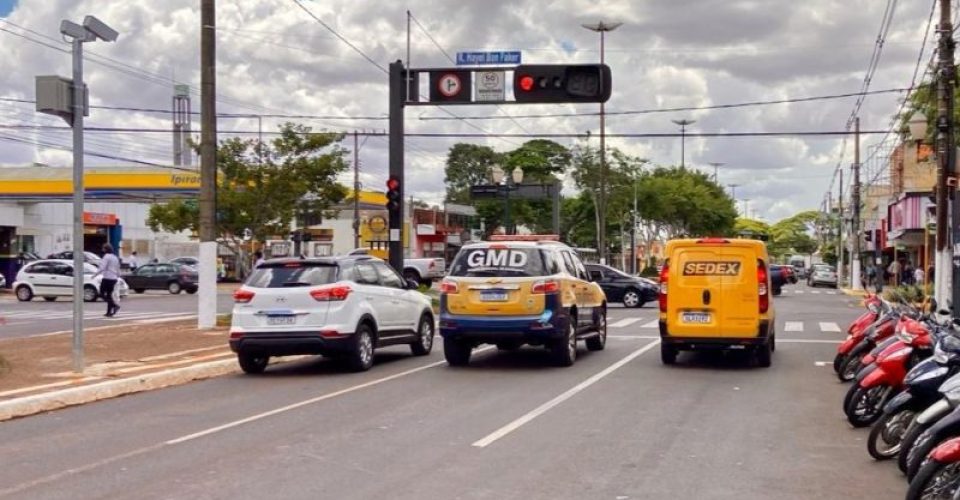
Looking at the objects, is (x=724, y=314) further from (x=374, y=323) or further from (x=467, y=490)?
(x=467, y=490)

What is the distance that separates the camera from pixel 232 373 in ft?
50.4

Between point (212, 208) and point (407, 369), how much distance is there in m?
7.64

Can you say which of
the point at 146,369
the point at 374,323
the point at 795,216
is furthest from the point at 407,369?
the point at 795,216

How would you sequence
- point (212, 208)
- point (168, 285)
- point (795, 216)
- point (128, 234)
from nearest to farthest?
point (212, 208) → point (168, 285) → point (128, 234) → point (795, 216)

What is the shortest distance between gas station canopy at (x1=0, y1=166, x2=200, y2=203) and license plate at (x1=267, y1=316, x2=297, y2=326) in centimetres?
4852

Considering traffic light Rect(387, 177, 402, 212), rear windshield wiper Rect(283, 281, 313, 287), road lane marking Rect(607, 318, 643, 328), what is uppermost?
traffic light Rect(387, 177, 402, 212)

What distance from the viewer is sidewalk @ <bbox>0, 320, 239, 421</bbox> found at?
1230 cm

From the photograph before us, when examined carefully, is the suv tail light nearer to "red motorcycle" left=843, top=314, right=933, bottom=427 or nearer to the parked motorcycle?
"red motorcycle" left=843, top=314, right=933, bottom=427

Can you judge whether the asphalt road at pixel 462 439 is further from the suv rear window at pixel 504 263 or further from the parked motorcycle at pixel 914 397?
the suv rear window at pixel 504 263

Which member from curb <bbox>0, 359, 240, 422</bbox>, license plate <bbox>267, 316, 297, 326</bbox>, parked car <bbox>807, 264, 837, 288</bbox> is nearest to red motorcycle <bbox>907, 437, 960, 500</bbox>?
curb <bbox>0, 359, 240, 422</bbox>

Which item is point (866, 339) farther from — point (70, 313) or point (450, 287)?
point (70, 313)

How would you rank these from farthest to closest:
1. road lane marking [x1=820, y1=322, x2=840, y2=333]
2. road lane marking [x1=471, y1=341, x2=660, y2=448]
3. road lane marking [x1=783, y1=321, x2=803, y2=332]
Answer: road lane marking [x1=783, y1=321, x2=803, y2=332] → road lane marking [x1=820, y1=322, x2=840, y2=333] → road lane marking [x1=471, y1=341, x2=660, y2=448]

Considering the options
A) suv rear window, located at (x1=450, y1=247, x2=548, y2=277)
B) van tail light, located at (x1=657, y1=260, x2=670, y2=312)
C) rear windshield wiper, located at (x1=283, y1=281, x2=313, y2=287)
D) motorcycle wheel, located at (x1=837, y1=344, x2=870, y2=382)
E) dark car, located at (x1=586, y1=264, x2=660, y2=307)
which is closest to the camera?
motorcycle wheel, located at (x1=837, y1=344, x2=870, y2=382)

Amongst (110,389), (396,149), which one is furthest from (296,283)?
(396,149)
